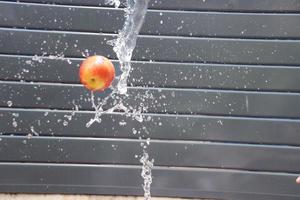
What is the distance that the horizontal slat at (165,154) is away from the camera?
416cm

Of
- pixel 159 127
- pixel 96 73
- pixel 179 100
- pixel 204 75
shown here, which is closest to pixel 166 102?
pixel 179 100

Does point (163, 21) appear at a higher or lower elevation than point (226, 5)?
lower

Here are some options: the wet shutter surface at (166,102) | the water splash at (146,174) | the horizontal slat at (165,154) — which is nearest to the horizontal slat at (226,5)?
the wet shutter surface at (166,102)

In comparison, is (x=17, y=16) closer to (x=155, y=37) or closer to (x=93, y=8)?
(x=93, y=8)

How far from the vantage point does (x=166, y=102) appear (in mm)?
4191

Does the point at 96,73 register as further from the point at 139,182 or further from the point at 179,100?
the point at 139,182

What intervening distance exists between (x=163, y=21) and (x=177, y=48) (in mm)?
290

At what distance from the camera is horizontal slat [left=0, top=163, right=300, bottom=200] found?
13.6ft

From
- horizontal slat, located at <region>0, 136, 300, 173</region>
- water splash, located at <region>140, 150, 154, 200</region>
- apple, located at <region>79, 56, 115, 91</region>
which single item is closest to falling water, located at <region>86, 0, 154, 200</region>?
water splash, located at <region>140, 150, 154, 200</region>

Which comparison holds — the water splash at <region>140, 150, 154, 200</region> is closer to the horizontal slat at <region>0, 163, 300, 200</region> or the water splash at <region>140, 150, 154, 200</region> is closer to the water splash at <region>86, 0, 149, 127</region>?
the horizontal slat at <region>0, 163, 300, 200</region>

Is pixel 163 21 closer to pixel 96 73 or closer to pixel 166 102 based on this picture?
pixel 166 102

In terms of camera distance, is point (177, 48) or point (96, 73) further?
point (177, 48)

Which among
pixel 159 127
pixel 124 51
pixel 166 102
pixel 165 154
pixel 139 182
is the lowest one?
pixel 139 182

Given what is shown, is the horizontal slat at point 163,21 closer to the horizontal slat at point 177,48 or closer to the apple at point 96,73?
the horizontal slat at point 177,48
